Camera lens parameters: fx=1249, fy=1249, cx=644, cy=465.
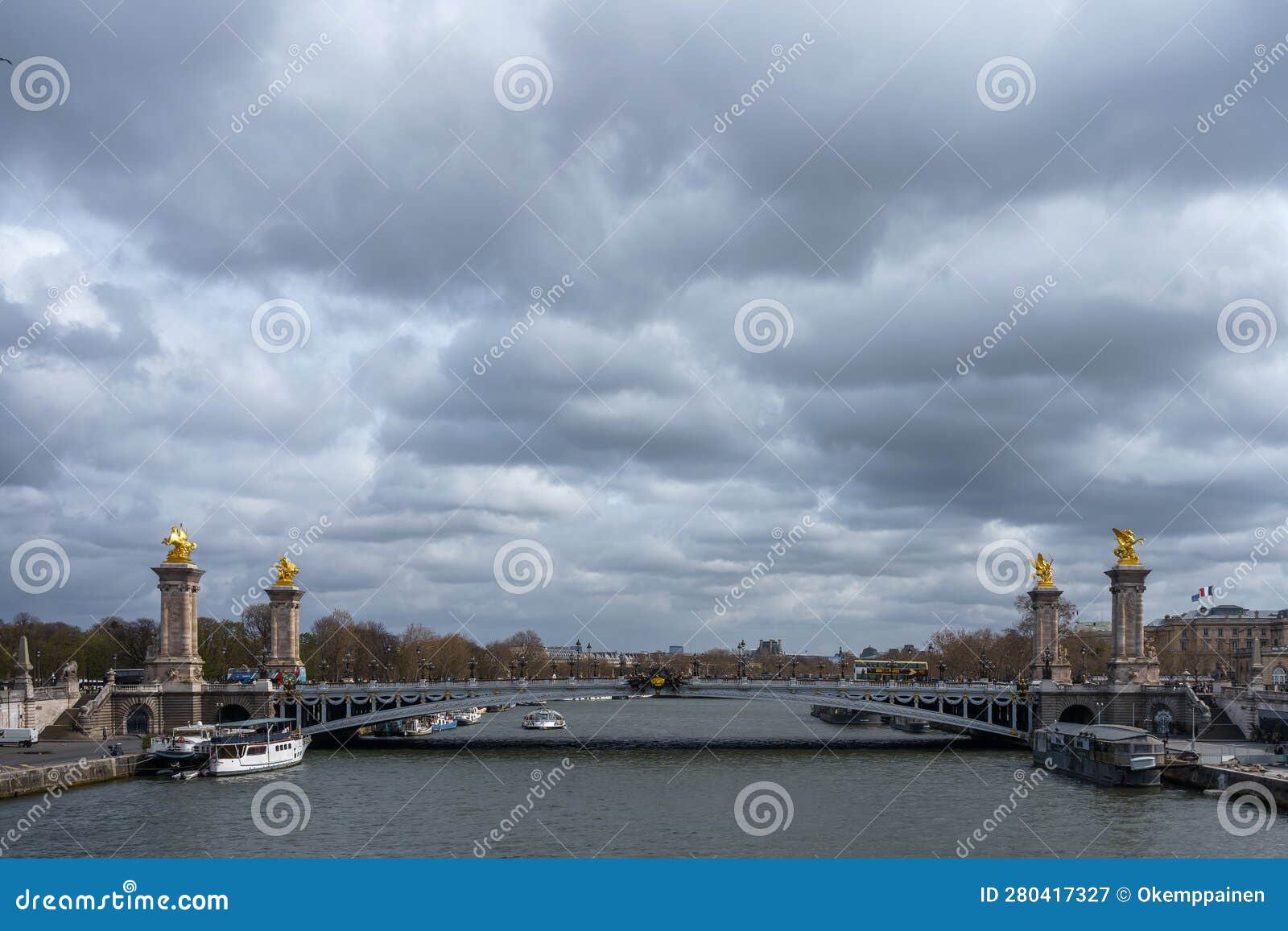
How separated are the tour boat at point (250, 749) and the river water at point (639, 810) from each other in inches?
35.3

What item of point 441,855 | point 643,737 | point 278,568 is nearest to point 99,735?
point 278,568

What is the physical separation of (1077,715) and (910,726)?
25465 millimetres

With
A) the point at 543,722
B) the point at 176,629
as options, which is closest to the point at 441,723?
the point at 543,722

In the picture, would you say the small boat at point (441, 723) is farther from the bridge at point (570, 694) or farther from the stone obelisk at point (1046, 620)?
the stone obelisk at point (1046, 620)

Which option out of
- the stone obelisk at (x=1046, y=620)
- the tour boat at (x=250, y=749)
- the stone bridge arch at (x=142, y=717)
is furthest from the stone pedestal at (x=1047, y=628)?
the stone bridge arch at (x=142, y=717)

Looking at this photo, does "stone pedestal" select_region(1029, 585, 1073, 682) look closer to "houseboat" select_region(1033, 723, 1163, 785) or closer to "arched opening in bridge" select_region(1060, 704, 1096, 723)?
"arched opening in bridge" select_region(1060, 704, 1096, 723)

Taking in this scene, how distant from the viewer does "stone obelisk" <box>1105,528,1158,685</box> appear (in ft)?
219

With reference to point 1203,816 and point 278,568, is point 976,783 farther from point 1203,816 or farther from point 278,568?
point 278,568

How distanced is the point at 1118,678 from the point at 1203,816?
29.2 meters

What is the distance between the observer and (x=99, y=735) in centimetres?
5912

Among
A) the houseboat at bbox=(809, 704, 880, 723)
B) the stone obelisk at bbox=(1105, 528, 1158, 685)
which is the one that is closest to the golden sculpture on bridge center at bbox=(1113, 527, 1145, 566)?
the stone obelisk at bbox=(1105, 528, 1158, 685)

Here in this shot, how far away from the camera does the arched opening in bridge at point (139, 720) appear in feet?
207

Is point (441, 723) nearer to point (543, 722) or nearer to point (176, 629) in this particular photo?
point (543, 722)

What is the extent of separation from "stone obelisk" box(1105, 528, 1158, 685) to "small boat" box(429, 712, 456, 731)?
1654 inches
